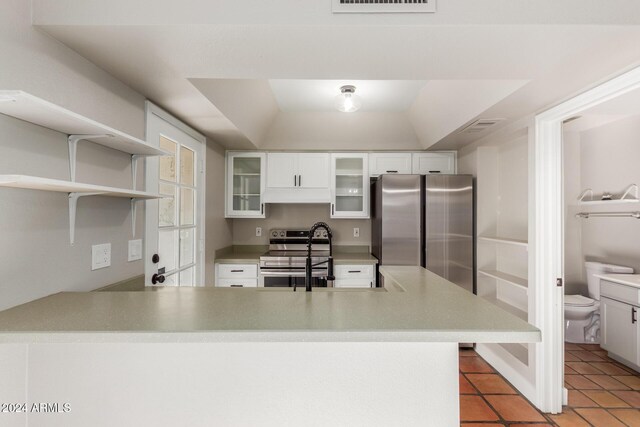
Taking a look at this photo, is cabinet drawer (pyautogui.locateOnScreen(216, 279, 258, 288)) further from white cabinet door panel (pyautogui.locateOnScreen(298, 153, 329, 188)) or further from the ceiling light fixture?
the ceiling light fixture

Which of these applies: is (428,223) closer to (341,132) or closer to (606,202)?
(341,132)

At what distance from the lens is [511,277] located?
113 inches

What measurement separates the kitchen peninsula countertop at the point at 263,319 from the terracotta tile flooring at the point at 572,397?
56.3 inches

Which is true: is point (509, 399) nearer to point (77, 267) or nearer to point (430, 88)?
point (430, 88)

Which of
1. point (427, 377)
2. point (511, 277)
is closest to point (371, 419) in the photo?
point (427, 377)

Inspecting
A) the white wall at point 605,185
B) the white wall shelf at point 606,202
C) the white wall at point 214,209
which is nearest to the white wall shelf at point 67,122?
the white wall at point 214,209

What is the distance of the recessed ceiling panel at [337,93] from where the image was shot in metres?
2.78

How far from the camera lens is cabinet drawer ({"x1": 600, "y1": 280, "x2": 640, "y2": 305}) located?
2.68 metres

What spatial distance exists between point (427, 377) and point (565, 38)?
1.45 metres

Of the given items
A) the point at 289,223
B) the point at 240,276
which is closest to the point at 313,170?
the point at 289,223

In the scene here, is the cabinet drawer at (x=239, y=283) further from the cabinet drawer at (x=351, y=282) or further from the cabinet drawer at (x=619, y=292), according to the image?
the cabinet drawer at (x=619, y=292)

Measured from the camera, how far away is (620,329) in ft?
9.29

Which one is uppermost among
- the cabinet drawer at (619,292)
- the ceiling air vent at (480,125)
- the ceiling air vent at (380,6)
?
the ceiling air vent at (380,6)

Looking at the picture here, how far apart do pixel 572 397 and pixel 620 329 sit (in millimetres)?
943
